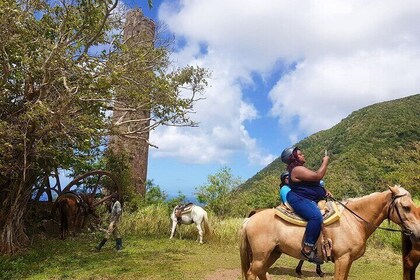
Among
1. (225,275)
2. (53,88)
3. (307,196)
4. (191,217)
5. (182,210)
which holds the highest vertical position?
(53,88)

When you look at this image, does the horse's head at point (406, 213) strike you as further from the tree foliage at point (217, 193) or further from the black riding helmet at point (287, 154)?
the tree foliage at point (217, 193)

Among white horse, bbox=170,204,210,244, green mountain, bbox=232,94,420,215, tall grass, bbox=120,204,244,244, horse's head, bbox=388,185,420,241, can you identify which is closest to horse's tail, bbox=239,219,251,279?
horse's head, bbox=388,185,420,241

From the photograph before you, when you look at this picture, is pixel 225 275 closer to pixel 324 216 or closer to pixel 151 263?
pixel 151 263

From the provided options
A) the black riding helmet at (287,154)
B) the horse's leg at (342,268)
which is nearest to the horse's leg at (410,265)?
the horse's leg at (342,268)

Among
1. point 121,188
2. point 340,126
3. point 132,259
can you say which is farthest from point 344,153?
point 132,259

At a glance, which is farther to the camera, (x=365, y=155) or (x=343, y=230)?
(x=365, y=155)

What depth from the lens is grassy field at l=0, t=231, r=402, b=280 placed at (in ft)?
29.8

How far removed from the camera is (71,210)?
14.5 meters

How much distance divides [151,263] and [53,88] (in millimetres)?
5272

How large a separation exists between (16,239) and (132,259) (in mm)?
3944

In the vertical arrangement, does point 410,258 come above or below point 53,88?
below

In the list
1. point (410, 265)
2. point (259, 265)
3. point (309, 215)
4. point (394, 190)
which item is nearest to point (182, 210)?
point (259, 265)

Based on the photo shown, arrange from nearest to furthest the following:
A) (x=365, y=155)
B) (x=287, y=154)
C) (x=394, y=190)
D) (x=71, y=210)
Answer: (x=394, y=190), (x=287, y=154), (x=71, y=210), (x=365, y=155)

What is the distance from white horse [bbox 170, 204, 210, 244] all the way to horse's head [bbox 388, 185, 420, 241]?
28.8ft
